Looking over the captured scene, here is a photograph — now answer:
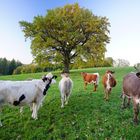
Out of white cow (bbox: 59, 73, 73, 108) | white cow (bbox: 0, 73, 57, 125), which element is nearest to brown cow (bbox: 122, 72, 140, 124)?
white cow (bbox: 59, 73, 73, 108)

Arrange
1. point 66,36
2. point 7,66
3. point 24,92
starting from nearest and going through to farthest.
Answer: point 24,92
point 66,36
point 7,66

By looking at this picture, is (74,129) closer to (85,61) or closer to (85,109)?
(85,109)

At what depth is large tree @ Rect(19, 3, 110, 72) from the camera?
41.2 metres

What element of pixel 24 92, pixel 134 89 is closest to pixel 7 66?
pixel 24 92

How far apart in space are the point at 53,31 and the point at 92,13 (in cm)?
728

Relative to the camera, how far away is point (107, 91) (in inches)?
590

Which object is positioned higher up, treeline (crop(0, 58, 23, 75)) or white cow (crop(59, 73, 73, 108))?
treeline (crop(0, 58, 23, 75))

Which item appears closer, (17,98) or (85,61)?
(17,98)

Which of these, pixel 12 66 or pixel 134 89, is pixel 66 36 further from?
pixel 12 66

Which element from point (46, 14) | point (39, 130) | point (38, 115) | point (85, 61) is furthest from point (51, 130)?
point (46, 14)

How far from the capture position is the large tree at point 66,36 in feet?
135

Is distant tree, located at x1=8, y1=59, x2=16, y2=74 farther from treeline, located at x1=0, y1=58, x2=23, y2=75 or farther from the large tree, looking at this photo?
the large tree

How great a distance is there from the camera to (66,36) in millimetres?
40344

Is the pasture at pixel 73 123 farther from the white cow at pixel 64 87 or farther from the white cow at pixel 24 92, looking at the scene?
the white cow at pixel 24 92
